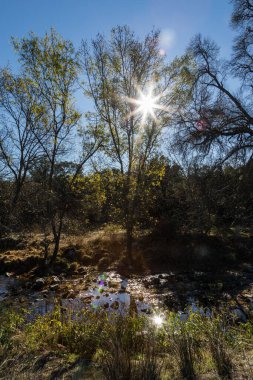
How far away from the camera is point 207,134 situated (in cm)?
1443

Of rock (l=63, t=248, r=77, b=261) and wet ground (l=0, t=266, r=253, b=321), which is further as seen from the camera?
rock (l=63, t=248, r=77, b=261)

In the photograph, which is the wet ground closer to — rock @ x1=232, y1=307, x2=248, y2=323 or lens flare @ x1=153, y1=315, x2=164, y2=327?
rock @ x1=232, y1=307, x2=248, y2=323

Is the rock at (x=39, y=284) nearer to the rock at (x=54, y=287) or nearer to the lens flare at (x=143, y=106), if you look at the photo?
the rock at (x=54, y=287)

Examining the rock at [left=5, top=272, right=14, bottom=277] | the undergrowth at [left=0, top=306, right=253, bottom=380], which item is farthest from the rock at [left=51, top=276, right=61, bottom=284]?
the undergrowth at [left=0, top=306, right=253, bottom=380]

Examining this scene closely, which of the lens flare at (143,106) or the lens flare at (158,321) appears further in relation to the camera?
the lens flare at (143,106)

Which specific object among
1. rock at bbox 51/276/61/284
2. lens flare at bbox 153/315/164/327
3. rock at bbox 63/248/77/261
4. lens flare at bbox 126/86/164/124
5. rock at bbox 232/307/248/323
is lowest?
rock at bbox 232/307/248/323

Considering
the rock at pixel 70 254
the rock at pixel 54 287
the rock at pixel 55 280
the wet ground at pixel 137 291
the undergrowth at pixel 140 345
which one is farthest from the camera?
the rock at pixel 70 254

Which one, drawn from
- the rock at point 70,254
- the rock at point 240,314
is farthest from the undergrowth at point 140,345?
the rock at point 70,254

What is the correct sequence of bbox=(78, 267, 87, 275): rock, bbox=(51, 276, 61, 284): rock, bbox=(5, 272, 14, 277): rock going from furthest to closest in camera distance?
bbox=(78, 267, 87, 275): rock
bbox=(5, 272, 14, 277): rock
bbox=(51, 276, 61, 284): rock

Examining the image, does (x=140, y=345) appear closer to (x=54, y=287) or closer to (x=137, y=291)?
(x=137, y=291)

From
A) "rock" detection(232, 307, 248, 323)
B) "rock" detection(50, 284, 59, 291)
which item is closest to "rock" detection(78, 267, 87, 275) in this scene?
"rock" detection(50, 284, 59, 291)

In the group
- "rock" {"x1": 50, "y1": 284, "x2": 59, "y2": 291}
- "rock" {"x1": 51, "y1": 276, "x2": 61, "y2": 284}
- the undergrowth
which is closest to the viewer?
the undergrowth

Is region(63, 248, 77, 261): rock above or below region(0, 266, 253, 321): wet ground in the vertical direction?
above

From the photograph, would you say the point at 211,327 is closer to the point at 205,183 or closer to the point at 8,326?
the point at 8,326
